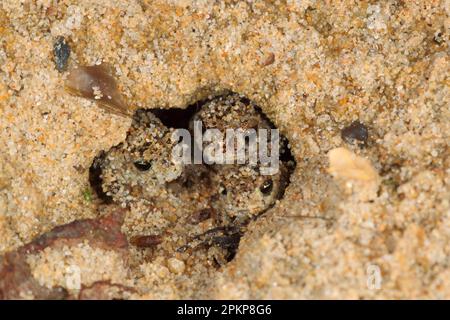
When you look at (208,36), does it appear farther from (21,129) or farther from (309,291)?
(309,291)

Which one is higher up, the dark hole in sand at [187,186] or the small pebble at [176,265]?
the dark hole in sand at [187,186]

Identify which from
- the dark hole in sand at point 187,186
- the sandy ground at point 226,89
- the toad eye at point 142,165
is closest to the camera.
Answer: the sandy ground at point 226,89

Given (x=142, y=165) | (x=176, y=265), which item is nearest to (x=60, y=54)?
(x=142, y=165)

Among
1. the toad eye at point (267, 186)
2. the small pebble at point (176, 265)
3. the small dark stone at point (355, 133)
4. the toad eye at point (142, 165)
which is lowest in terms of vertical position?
the small pebble at point (176, 265)

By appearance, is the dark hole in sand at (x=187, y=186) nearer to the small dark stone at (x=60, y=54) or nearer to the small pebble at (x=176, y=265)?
the small pebble at (x=176, y=265)

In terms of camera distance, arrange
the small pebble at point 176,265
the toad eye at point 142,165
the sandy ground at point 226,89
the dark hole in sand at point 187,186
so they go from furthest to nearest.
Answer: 1. the toad eye at point 142,165
2. the dark hole in sand at point 187,186
3. the small pebble at point 176,265
4. the sandy ground at point 226,89

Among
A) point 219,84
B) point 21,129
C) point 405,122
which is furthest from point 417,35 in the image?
point 21,129

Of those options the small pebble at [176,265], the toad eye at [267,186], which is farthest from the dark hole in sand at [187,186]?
the small pebble at [176,265]

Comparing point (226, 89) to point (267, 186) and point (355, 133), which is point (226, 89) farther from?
point (355, 133)

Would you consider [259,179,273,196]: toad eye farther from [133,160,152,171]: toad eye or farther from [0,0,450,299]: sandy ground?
[133,160,152,171]: toad eye
